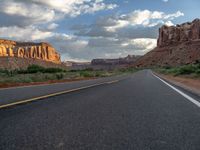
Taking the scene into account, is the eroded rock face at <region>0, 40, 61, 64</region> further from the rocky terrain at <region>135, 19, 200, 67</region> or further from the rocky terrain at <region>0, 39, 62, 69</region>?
the rocky terrain at <region>135, 19, 200, 67</region>

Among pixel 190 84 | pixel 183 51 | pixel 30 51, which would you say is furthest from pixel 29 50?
pixel 190 84

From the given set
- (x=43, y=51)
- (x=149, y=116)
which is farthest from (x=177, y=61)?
(x=149, y=116)

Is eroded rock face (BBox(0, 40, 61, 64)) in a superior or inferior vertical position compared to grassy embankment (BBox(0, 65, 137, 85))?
superior

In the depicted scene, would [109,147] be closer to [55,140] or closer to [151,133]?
[55,140]

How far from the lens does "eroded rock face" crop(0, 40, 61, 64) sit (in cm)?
16638

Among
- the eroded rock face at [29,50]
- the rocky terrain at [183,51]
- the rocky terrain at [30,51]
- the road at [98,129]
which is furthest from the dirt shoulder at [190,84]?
the eroded rock face at [29,50]

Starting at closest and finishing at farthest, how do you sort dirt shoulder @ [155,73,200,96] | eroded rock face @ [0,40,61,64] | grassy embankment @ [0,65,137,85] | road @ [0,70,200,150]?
road @ [0,70,200,150], dirt shoulder @ [155,73,200,96], grassy embankment @ [0,65,137,85], eroded rock face @ [0,40,61,64]

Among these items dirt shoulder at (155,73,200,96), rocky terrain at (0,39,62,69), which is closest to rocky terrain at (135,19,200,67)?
rocky terrain at (0,39,62,69)

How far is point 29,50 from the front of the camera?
179 meters

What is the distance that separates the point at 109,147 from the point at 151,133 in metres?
1.19

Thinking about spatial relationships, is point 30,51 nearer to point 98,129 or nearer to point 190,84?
point 190,84

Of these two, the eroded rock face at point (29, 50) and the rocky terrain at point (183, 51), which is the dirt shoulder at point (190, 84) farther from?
the eroded rock face at point (29, 50)

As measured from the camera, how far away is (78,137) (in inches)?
197

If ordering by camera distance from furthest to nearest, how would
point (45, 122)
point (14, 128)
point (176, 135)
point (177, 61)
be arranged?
point (177, 61) → point (45, 122) → point (14, 128) → point (176, 135)
